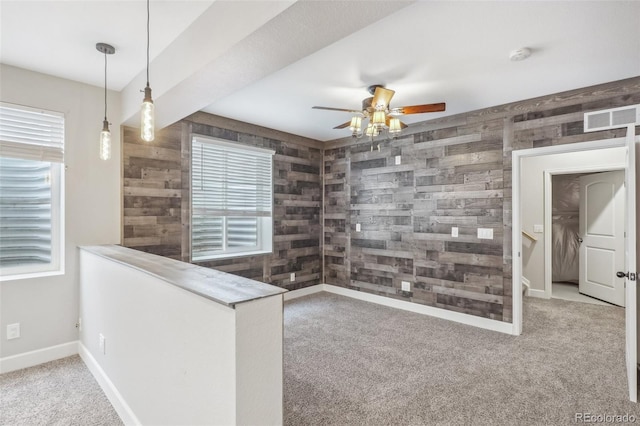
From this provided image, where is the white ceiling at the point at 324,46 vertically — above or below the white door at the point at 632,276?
above

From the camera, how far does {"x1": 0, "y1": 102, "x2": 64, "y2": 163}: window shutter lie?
8.84 feet

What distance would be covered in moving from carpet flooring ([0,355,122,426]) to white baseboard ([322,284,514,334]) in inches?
137

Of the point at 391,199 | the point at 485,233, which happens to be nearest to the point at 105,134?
the point at 391,199

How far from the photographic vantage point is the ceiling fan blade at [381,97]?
276 centimetres

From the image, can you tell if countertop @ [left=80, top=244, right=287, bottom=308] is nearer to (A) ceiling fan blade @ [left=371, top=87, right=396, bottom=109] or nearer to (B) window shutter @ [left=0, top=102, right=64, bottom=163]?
(B) window shutter @ [left=0, top=102, right=64, bottom=163]

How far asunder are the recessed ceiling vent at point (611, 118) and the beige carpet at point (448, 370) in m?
2.19

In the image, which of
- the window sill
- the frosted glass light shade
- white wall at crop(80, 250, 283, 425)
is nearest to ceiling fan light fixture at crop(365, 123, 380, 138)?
the frosted glass light shade

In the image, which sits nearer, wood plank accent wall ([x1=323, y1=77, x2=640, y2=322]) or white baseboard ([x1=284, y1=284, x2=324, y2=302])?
wood plank accent wall ([x1=323, y1=77, x2=640, y2=322])

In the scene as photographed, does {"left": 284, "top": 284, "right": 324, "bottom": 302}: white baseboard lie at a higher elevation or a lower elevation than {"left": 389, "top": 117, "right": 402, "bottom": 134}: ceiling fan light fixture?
lower

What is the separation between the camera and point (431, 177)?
166 inches

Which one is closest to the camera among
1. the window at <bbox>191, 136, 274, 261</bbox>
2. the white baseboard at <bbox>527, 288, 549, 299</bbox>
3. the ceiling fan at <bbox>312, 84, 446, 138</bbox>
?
the ceiling fan at <bbox>312, 84, 446, 138</bbox>

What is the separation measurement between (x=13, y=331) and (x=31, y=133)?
1742 millimetres

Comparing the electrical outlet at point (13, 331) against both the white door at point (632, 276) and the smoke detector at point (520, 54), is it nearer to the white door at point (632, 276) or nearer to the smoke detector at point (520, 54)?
the smoke detector at point (520, 54)

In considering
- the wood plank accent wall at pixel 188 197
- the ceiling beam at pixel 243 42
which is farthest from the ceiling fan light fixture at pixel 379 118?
the wood plank accent wall at pixel 188 197
